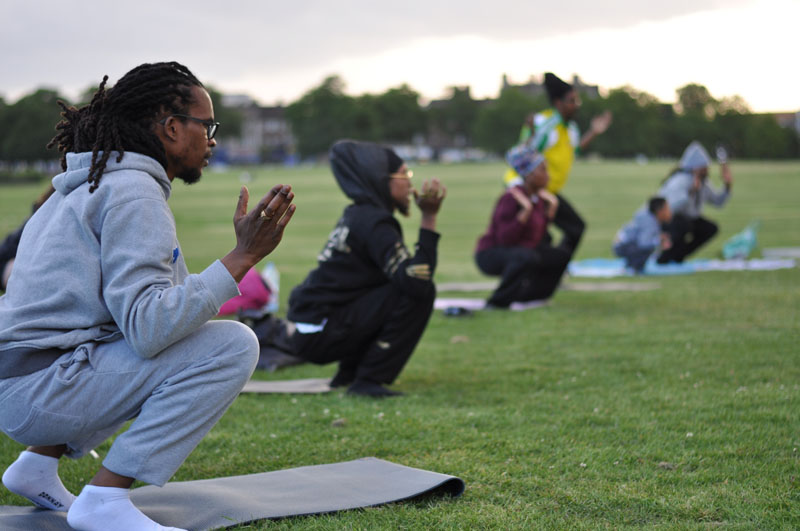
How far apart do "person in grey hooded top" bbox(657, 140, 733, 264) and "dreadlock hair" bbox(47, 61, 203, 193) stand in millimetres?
11221

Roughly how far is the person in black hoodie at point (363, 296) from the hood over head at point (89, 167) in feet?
8.19

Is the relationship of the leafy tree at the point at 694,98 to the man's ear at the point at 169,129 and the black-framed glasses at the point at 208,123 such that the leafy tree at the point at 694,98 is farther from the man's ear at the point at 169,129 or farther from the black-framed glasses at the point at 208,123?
the man's ear at the point at 169,129

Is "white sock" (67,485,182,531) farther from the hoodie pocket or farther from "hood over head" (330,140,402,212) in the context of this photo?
"hood over head" (330,140,402,212)

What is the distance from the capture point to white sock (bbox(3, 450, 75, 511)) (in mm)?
3484

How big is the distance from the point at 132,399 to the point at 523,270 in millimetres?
6665

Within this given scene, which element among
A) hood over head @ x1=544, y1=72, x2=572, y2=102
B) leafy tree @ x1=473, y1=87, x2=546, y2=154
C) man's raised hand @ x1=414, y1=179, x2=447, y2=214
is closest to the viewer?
man's raised hand @ x1=414, y1=179, x2=447, y2=214

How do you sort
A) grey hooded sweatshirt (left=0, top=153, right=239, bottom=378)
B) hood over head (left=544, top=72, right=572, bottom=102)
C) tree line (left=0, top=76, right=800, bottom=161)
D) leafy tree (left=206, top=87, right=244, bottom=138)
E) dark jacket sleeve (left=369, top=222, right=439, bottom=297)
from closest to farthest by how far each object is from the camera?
grey hooded sweatshirt (left=0, top=153, right=239, bottom=378) → dark jacket sleeve (left=369, top=222, right=439, bottom=297) → hood over head (left=544, top=72, right=572, bottom=102) → tree line (left=0, top=76, right=800, bottom=161) → leafy tree (left=206, top=87, right=244, bottom=138)

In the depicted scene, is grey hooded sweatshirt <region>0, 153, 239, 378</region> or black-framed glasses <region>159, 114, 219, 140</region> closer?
grey hooded sweatshirt <region>0, 153, 239, 378</region>

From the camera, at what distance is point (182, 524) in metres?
3.33

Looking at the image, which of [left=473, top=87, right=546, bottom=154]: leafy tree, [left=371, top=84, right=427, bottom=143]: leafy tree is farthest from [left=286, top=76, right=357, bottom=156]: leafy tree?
[left=473, top=87, right=546, bottom=154]: leafy tree

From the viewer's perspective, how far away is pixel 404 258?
5.49 metres

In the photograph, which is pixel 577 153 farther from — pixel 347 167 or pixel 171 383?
pixel 171 383

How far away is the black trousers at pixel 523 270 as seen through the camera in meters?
9.41

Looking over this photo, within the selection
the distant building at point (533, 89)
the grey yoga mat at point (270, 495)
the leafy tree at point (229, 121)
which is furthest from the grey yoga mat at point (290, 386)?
the leafy tree at point (229, 121)
